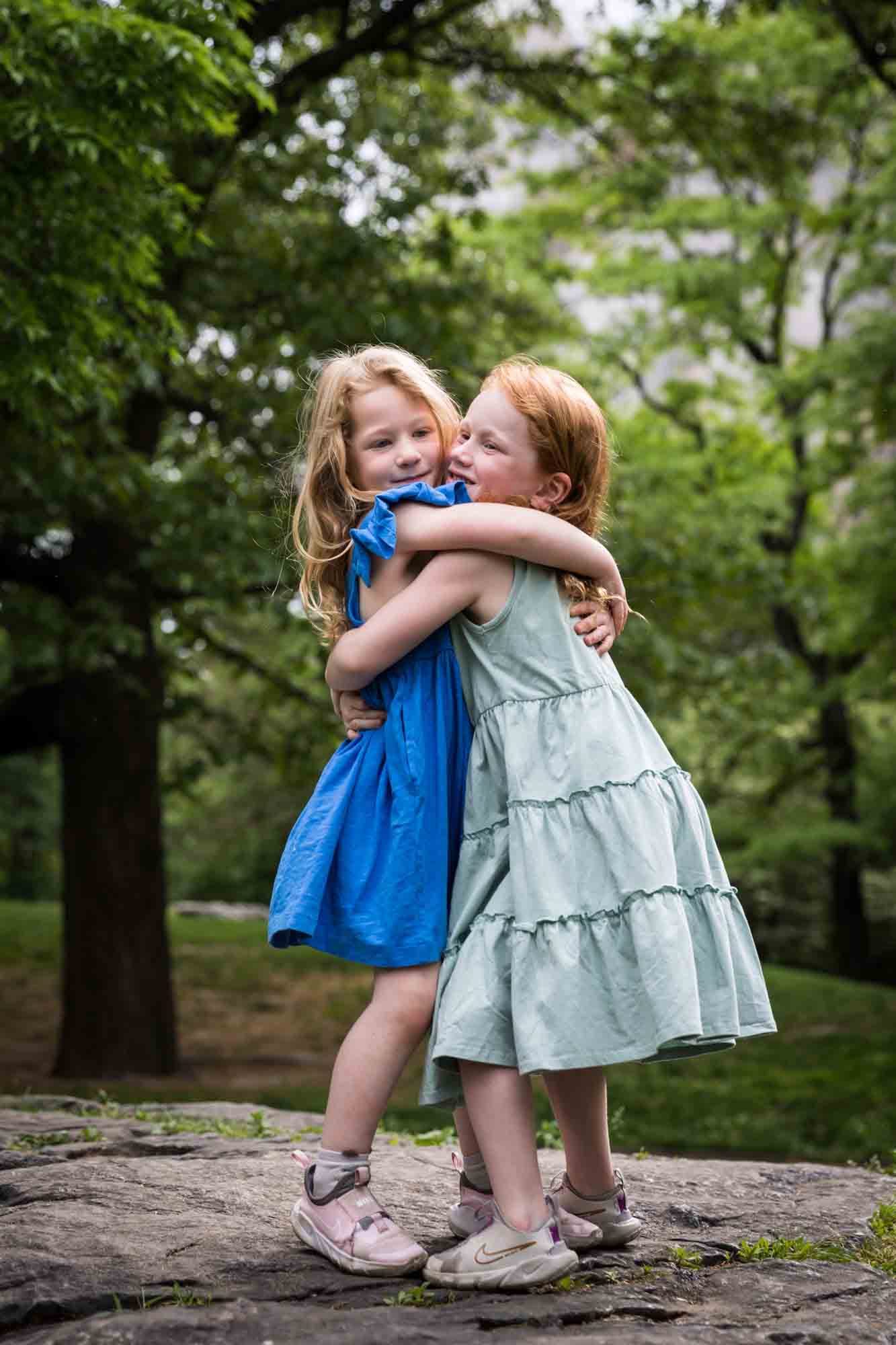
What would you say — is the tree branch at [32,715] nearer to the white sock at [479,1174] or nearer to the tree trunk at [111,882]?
the tree trunk at [111,882]

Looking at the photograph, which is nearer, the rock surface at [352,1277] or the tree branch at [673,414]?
the rock surface at [352,1277]

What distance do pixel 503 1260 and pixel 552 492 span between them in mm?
1605

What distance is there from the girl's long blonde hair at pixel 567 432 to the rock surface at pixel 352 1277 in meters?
1.46

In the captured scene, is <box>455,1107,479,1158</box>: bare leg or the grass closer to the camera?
Result: <box>455,1107,479,1158</box>: bare leg

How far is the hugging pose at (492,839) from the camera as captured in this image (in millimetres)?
2730

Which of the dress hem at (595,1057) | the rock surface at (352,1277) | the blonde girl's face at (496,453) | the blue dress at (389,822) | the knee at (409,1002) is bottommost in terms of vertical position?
the rock surface at (352,1277)

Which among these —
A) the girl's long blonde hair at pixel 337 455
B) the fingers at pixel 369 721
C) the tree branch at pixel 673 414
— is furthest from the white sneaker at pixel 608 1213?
the tree branch at pixel 673 414

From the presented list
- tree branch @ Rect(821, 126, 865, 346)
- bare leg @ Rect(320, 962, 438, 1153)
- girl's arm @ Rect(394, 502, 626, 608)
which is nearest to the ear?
girl's arm @ Rect(394, 502, 626, 608)

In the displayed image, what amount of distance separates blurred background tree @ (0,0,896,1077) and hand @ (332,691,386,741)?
639mm

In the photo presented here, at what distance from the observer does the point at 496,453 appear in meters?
3.03

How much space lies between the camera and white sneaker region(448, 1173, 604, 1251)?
2.99 m

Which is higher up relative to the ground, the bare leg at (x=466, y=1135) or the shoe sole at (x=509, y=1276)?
the bare leg at (x=466, y=1135)

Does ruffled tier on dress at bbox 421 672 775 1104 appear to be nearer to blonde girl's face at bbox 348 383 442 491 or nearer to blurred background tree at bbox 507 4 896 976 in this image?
blonde girl's face at bbox 348 383 442 491

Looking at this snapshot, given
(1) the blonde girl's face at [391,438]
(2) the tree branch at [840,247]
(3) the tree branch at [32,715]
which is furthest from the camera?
(2) the tree branch at [840,247]
